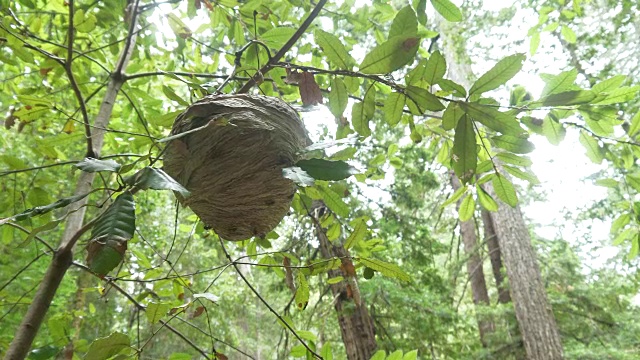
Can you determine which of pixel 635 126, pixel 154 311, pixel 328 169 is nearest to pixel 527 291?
pixel 635 126

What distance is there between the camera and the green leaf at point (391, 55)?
80cm

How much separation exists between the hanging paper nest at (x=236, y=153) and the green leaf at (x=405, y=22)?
368 mm

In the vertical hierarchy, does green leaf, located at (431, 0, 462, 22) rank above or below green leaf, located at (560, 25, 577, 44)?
below

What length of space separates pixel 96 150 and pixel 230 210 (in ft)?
2.00

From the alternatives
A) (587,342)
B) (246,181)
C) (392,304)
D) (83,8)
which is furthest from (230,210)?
(587,342)

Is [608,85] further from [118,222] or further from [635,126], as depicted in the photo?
[118,222]

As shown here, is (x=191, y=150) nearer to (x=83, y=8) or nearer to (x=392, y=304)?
(x=83, y=8)

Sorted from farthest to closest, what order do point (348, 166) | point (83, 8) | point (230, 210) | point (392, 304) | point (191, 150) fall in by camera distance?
point (392, 304), point (83, 8), point (230, 210), point (191, 150), point (348, 166)

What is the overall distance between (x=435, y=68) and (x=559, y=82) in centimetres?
30

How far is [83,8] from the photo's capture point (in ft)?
5.26

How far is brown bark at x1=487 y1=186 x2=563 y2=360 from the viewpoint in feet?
15.8

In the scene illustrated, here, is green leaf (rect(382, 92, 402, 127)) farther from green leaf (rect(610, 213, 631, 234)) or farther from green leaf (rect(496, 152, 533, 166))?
green leaf (rect(610, 213, 631, 234))

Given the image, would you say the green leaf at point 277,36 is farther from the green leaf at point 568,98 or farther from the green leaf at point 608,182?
the green leaf at point 608,182

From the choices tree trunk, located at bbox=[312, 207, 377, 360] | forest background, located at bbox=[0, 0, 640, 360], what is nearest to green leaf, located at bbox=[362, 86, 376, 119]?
forest background, located at bbox=[0, 0, 640, 360]
